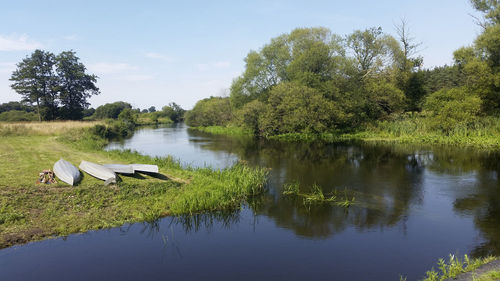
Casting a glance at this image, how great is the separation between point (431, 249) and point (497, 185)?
9.66 m

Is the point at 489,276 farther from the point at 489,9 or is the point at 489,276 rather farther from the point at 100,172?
the point at 489,9

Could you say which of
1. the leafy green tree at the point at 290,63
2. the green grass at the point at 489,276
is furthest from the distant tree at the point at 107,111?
the green grass at the point at 489,276

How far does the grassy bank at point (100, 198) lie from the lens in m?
9.41

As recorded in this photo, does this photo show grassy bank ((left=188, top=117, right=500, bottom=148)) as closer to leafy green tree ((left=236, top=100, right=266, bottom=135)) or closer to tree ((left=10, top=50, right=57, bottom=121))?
leafy green tree ((left=236, top=100, right=266, bottom=135))

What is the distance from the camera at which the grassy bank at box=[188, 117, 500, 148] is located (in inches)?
1152

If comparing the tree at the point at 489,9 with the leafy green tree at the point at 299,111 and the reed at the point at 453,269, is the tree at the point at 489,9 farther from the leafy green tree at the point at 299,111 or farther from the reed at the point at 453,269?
the reed at the point at 453,269

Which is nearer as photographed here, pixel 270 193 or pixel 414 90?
pixel 270 193

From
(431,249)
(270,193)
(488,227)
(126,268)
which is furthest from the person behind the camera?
(270,193)

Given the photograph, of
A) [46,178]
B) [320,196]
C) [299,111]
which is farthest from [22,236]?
[299,111]

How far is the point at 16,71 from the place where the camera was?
5244cm

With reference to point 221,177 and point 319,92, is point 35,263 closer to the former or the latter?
point 221,177

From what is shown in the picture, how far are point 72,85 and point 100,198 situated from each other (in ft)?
189

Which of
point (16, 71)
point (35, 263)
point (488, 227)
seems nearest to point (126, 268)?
point (35, 263)

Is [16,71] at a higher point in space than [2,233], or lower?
higher
